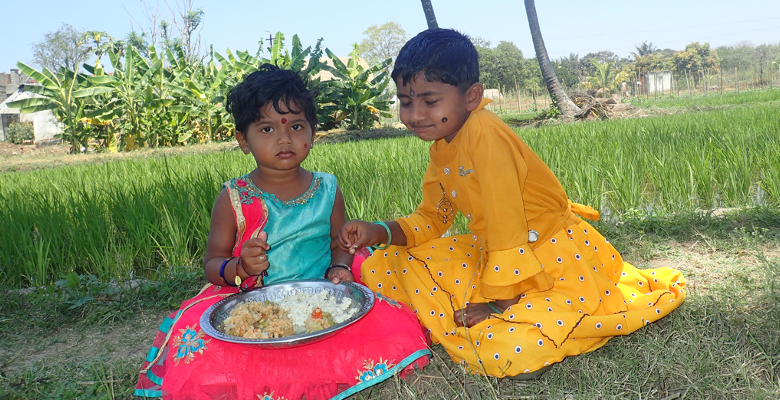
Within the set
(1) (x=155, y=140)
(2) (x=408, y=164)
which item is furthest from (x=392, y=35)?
(2) (x=408, y=164)

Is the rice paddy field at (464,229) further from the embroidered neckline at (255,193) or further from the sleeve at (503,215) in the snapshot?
the embroidered neckline at (255,193)

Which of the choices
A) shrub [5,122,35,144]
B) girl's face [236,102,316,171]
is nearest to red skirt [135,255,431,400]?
girl's face [236,102,316,171]

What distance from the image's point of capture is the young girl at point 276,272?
136 cm

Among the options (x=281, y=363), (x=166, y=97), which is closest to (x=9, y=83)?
(x=166, y=97)

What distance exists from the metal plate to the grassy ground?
Result: 0.25m

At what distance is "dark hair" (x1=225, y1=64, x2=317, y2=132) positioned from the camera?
1.58m

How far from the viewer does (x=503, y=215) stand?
145 cm

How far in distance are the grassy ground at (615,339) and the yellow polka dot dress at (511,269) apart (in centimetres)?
7

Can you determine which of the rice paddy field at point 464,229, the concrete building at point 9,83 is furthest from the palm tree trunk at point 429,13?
the concrete building at point 9,83

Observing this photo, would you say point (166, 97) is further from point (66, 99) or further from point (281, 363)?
point (281, 363)

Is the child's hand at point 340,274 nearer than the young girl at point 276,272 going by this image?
No

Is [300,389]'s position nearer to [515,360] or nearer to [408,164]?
[515,360]

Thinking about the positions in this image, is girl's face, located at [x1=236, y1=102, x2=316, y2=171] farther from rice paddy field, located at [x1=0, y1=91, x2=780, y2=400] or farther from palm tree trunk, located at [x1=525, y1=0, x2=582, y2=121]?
palm tree trunk, located at [x1=525, y1=0, x2=582, y2=121]

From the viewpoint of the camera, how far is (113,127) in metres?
10.5
